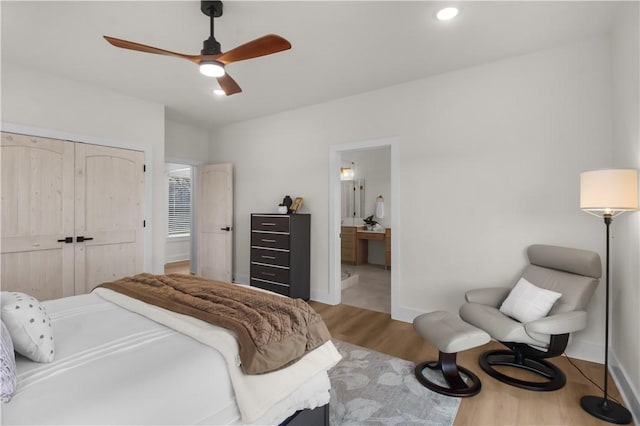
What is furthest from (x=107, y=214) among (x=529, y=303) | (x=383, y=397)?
(x=529, y=303)

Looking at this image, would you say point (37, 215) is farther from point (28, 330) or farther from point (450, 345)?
point (450, 345)

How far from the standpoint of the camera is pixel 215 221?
5145 millimetres

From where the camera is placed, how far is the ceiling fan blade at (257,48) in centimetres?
183

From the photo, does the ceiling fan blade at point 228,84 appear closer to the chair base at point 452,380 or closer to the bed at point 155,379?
the bed at point 155,379

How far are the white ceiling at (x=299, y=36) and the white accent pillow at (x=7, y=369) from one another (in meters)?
2.18

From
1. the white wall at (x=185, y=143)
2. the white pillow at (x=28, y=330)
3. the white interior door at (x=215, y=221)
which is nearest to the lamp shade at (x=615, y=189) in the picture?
the white pillow at (x=28, y=330)

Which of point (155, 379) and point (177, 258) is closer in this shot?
point (155, 379)

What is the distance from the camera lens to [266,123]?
4.72 meters

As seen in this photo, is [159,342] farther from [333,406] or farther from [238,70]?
[238,70]

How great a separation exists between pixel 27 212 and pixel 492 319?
175 inches

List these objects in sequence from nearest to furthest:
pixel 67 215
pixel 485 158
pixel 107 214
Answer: pixel 485 158 < pixel 67 215 < pixel 107 214

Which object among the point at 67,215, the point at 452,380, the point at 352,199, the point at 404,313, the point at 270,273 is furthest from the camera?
the point at 352,199

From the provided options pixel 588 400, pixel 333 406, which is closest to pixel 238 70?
pixel 333 406

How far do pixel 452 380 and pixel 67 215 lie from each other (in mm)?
4101
